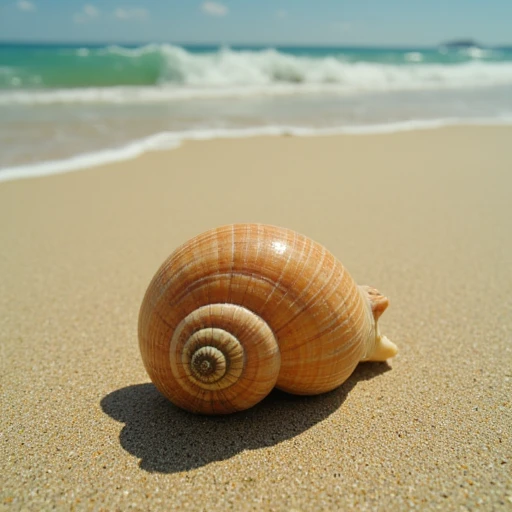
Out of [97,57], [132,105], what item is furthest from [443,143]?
[97,57]

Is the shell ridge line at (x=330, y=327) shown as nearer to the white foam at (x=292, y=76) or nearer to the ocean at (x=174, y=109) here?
the ocean at (x=174, y=109)

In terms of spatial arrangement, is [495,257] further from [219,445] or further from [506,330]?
[219,445]

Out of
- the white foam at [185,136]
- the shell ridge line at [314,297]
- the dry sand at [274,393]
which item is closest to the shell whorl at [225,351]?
the shell ridge line at [314,297]

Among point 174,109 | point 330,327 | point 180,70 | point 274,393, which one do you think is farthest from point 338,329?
point 180,70

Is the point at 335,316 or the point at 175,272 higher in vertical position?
the point at 175,272

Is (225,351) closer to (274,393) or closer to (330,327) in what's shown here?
(330,327)
